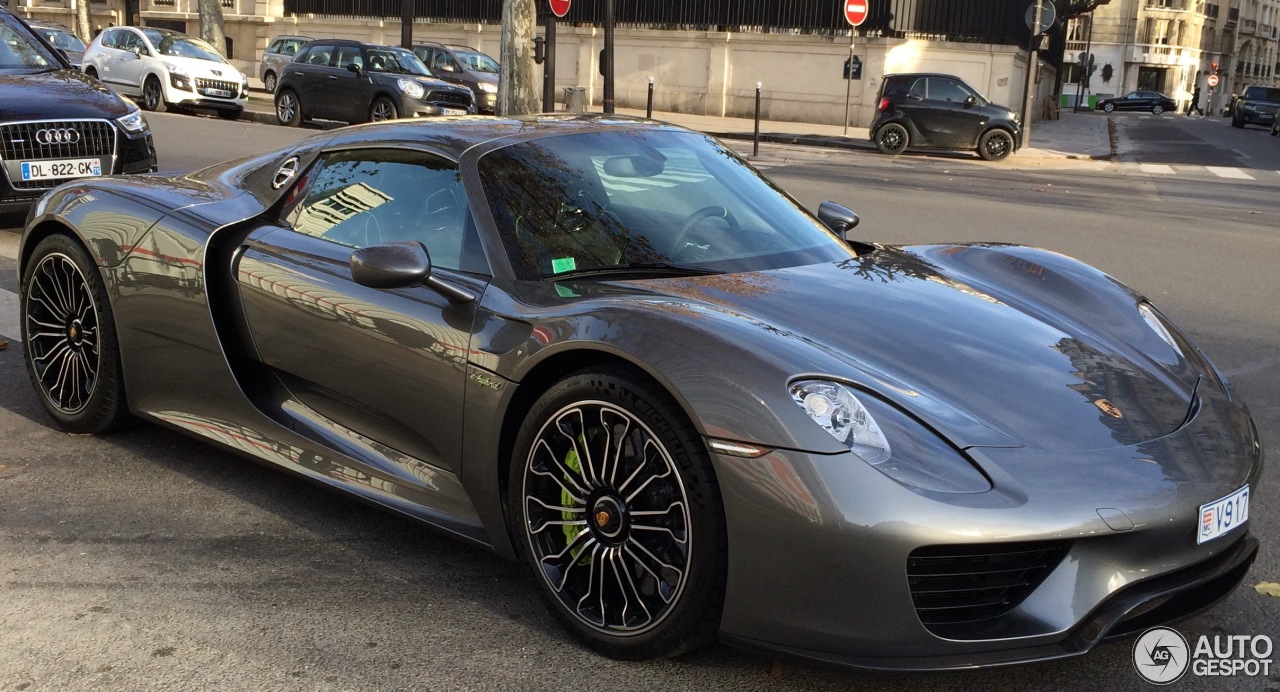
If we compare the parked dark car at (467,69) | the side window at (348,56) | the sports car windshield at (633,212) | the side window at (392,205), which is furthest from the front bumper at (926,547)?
the parked dark car at (467,69)

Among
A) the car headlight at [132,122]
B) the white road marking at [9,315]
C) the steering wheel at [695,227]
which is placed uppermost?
the steering wheel at [695,227]

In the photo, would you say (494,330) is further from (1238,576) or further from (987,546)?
(1238,576)

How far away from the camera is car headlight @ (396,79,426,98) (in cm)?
2072

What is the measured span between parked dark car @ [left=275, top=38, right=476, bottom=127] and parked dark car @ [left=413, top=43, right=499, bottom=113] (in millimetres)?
1819

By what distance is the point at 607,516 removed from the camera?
9.81 ft

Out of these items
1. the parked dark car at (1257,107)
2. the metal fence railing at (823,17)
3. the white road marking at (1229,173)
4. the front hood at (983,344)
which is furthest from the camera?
the parked dark car at (1257,107)

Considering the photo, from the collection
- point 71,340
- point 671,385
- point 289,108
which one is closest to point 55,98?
point 71,340

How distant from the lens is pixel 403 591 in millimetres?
3422

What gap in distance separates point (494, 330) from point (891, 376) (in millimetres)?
1053

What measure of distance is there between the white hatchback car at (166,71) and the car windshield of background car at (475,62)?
14.5ft

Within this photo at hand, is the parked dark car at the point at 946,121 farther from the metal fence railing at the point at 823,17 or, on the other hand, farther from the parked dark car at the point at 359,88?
the parked dark car at the point at 359,88

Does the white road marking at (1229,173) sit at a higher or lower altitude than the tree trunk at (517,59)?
lower

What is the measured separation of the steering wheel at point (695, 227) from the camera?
3.68 metres

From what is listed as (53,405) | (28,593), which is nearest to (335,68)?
A: (53,405)
